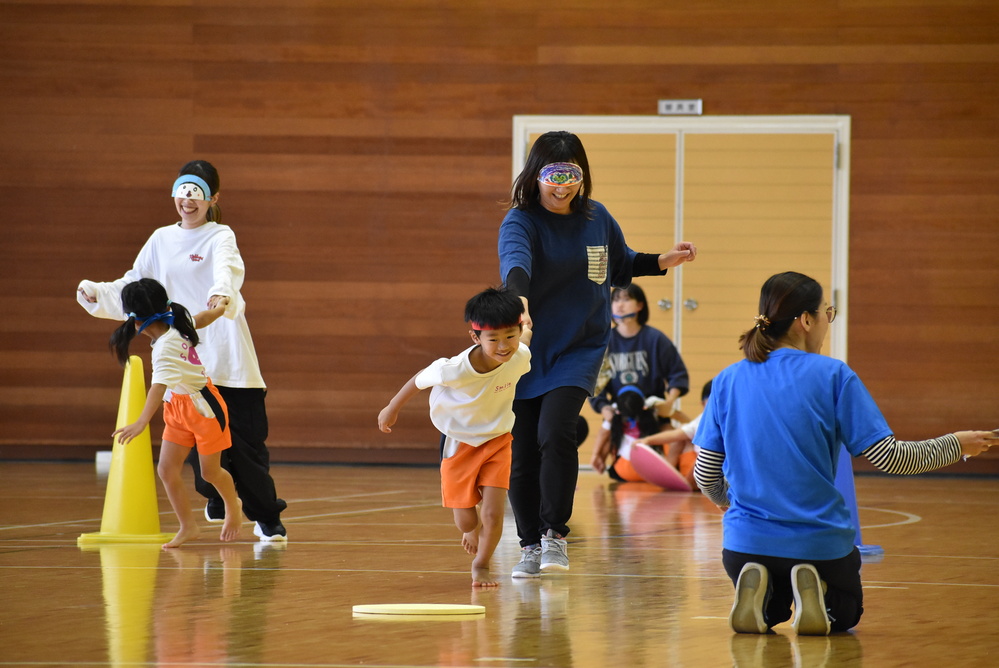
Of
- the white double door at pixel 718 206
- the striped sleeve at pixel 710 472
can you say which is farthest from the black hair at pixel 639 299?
the striped sleeve at pixel 710 472

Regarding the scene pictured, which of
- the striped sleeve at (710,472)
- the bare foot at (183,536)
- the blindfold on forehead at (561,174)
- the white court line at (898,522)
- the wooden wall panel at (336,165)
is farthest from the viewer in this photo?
the wooden wall panel at (336,165)

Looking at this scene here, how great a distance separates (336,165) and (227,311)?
177 inches

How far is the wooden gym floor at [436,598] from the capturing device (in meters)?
2.46

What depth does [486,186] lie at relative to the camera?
28.6 feet

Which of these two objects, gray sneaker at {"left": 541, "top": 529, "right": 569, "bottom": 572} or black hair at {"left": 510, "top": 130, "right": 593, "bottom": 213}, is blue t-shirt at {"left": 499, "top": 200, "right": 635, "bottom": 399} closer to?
black hair at {"left": 510, "top": 130, "right": 593, "bottom": 213}

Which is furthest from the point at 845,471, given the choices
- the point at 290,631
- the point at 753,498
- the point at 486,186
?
the point at 486,186

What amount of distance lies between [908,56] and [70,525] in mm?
6504

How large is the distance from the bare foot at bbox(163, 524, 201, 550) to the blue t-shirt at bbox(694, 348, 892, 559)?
221 centimetres

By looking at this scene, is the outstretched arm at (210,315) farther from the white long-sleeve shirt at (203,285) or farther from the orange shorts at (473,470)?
the orange shorts at (473,470)

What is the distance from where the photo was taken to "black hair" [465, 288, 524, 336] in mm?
3252

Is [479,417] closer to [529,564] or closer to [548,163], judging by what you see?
[529,564]

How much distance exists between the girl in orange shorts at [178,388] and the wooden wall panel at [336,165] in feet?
14.8

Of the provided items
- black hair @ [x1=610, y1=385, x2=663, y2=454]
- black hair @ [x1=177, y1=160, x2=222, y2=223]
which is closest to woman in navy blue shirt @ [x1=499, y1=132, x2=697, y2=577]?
black hair @ [x1=177, y1=160, x2=222, y2=223]

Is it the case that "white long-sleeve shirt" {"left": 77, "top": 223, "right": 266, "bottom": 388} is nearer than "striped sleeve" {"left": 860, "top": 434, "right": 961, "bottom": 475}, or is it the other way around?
"striped sleeve" {"left": 860, "top": 434, "right": 961, "bottom": 475}
